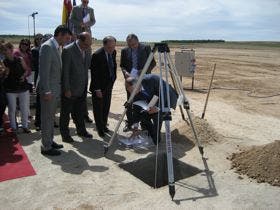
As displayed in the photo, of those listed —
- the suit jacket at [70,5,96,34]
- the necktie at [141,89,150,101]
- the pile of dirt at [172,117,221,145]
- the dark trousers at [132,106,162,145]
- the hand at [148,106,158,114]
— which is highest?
the suit jacket at [70,5,96,34]

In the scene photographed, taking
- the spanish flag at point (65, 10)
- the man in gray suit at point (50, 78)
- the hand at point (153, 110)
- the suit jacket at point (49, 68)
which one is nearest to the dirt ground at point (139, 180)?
the man in gray suit at point (50, 78)

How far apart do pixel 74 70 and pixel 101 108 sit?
1016 mm

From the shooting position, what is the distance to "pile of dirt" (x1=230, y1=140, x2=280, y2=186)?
5.26 m

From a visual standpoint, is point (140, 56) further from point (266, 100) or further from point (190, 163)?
point (266, 100)

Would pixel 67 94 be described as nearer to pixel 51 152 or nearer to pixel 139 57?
pixel 51 152

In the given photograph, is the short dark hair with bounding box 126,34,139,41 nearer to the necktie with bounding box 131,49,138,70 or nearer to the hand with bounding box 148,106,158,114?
the necktie with bounding box 131,49,138,70

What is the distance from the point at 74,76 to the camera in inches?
258

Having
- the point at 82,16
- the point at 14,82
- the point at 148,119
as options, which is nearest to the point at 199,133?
the point at 148,119

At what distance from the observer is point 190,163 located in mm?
5941

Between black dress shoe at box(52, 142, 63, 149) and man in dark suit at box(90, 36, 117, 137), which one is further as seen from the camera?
man in dark suit at box(90, 36, 117, 137)

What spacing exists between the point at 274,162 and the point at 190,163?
4.07ft

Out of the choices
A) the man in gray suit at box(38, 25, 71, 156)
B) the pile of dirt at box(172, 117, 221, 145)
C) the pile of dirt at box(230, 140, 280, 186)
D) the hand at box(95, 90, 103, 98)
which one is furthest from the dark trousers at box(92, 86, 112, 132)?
the pile of dirt at box(230, 140, 280, 186)

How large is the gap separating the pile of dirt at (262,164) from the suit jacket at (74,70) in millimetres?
2854

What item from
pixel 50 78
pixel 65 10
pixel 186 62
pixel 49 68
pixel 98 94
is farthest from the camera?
pixel 186 62
